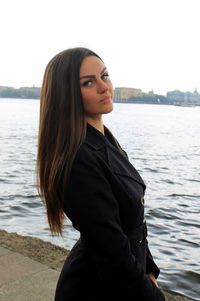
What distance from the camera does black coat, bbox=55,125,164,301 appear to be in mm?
1755

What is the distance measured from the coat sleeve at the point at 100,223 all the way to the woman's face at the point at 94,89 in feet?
0.83

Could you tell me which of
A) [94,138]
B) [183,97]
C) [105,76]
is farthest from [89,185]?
[183,97]

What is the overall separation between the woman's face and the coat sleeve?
0.25 meters

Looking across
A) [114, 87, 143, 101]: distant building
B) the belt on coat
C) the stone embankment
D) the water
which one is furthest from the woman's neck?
[114, 87, 143, 101]: distant building

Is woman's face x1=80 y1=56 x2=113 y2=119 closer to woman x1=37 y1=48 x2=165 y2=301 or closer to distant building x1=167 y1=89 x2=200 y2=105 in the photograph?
woman x1=37 y1=48 x2=165 y2=301

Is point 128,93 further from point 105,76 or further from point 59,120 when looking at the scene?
point 59,120

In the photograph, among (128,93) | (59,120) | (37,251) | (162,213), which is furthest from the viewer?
(128,93)

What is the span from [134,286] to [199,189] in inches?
517

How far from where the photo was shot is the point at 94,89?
1.97 metres

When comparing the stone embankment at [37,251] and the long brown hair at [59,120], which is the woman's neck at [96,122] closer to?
the long brown hair at [59,120]

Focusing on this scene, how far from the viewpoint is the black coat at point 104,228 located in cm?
175

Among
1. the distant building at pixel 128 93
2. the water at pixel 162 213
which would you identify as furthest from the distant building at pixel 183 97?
the water at pixel 162 213

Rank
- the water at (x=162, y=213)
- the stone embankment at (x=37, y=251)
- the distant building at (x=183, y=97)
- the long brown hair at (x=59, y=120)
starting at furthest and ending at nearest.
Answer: the distant building at (x=183, y=97), the water at (x=162, y=213), the stone embankment at (x=37, y=251), the long brown hair at (x=59, y=120)

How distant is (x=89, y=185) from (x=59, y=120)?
34cm
